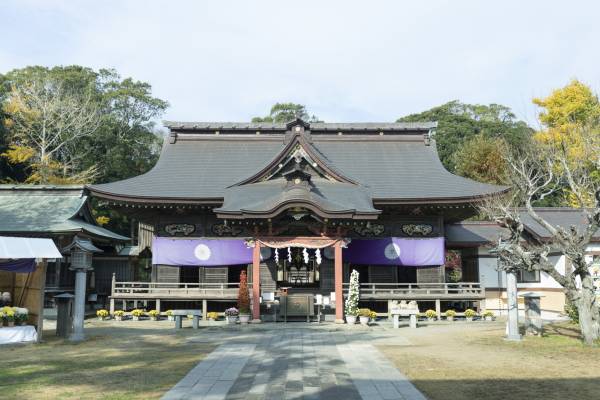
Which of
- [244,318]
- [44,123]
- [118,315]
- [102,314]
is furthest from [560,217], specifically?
[44,123]

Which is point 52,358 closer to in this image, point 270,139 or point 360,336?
point 360,336

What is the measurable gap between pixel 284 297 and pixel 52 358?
32.2 feet

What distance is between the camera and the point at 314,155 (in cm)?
2269

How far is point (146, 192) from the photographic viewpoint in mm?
22266

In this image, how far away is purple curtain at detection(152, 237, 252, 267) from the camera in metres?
22.5

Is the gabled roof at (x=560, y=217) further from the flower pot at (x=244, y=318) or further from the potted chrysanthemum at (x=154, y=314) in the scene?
the potted chrysanthemum at (x=154, y=314)

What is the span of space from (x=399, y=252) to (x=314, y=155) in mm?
6035

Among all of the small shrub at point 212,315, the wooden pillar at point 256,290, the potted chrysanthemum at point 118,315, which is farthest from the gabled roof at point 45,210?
the wooden pillar at point 256,290

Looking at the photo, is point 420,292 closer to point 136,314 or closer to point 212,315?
point 212,315

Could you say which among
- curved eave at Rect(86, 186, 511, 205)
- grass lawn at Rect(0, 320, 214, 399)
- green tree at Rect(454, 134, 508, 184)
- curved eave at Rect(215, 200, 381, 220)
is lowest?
grass lawn at Rect(0, 320, 214, 399)

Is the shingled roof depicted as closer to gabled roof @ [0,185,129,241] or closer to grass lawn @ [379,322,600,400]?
gabled roof @ [0,185,129,241]

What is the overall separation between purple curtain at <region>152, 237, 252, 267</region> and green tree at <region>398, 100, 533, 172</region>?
119 feet

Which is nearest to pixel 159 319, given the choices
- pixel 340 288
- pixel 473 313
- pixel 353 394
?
pixel 340 288

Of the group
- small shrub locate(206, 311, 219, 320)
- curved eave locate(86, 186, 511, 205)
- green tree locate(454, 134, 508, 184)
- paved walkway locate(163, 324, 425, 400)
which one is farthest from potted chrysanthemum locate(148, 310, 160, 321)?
green tree locate(454, 134, 508, 184)
